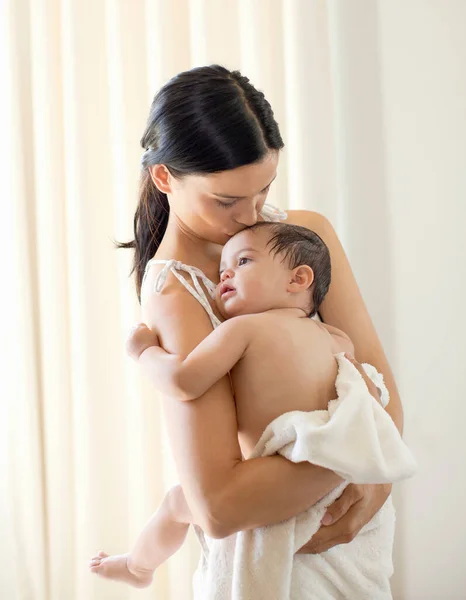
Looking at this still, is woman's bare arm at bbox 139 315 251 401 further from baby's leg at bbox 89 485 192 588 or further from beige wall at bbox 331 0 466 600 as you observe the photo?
beige wall at bbox 331 0 466 600

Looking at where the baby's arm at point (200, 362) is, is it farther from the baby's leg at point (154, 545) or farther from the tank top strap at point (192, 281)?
the baby's leg at point (154, 545)

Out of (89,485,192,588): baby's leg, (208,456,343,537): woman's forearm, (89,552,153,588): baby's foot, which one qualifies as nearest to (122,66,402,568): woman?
(208,456,343,537): woman's forearm

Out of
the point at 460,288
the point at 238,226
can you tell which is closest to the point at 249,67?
the point at 460,288

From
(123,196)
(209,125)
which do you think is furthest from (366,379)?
(123,196)

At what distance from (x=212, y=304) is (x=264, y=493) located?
0.37 metres

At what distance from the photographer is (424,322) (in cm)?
247

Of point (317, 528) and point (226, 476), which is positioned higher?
point (226, 476)

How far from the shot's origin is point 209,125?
131 centimetres

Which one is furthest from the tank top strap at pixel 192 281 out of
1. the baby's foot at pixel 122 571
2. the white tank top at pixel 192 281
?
the baby's foot at pixel 122 571

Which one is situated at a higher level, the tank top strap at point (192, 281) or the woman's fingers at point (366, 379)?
the tank top strap at point (192, 281)

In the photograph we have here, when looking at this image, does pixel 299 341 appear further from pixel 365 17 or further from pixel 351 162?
pixel 365 17

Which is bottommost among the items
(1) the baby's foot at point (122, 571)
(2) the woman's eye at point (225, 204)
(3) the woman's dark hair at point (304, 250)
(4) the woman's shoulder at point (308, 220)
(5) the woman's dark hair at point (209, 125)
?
(1) the baby's foot at point (122, 571)

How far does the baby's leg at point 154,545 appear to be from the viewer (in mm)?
1502

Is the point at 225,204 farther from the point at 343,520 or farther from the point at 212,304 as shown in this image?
the point at 343,520
